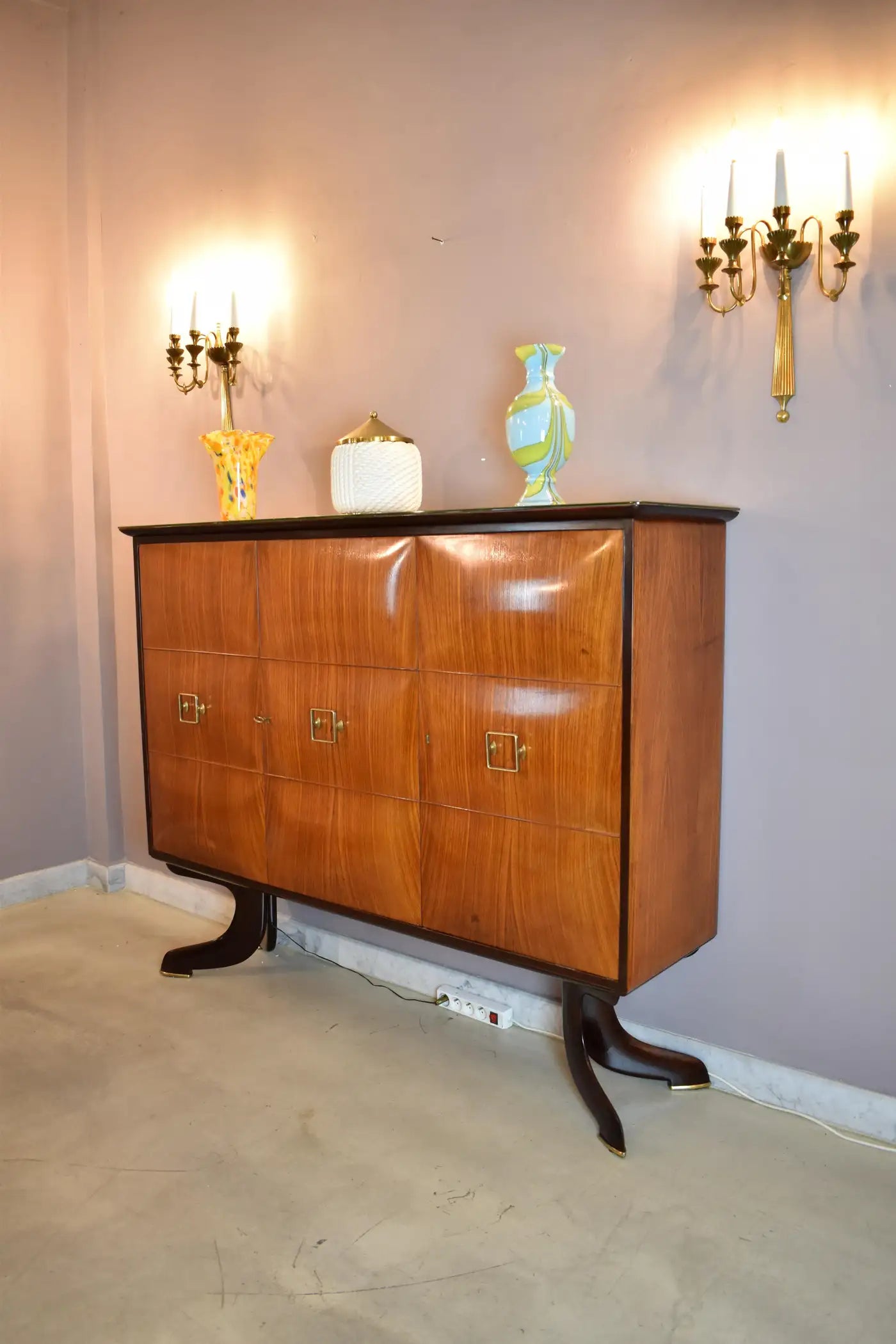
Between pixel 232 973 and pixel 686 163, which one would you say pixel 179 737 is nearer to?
pixel 232 973

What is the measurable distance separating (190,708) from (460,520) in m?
1.06

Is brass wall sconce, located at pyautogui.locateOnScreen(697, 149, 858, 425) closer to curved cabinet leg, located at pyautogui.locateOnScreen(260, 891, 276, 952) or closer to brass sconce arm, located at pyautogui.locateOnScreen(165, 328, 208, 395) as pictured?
brass sconce arm, located at pyautogui.locateOnScreen(165, 328, 208, 395)

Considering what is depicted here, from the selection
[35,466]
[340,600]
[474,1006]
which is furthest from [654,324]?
[35,466]

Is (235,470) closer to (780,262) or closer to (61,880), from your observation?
(780,262)

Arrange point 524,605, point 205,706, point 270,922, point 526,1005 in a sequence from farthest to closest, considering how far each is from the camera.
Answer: point 270,922, point 205,706, point 526,1005, point 524,605

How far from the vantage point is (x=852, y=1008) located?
6.88 feet

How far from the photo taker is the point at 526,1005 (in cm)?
258

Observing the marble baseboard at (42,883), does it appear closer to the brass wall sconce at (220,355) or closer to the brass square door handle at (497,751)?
the brass wall sconce at (220,355)

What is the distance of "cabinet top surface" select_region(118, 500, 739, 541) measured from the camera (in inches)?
74.0

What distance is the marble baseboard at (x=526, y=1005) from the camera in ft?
6.88

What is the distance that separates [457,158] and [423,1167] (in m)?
2.33

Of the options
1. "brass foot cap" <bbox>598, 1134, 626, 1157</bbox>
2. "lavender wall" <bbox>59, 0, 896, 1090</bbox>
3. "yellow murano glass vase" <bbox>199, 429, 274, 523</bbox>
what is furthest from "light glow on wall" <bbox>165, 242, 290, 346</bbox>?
"brass foot cap" <bbox>598, 1134, 626, 1157</bbox>

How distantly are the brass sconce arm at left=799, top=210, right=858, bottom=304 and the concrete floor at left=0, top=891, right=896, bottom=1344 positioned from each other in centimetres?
169

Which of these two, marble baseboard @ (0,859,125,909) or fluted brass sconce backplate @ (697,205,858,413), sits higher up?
fluted brass sconce backplate @ (697,205,858,413)
